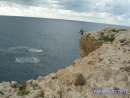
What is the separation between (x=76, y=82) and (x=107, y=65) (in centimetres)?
499

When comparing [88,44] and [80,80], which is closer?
[80,80]

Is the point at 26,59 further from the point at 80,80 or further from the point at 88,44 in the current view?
the point at 80,80

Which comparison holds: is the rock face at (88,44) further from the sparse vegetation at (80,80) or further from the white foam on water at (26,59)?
the white foam on water at (26,59)

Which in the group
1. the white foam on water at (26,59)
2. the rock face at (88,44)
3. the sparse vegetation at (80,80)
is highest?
the rock face at (88,44)

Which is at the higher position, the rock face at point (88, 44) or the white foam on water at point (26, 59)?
the rock face at point (88, 44)

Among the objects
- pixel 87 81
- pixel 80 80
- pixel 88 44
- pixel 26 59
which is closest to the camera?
pixel 87 81

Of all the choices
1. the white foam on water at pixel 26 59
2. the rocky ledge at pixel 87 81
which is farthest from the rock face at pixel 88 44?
the white foam on water at pixel 26 59

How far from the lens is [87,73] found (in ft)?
77.3

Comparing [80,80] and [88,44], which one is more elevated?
[88,44]

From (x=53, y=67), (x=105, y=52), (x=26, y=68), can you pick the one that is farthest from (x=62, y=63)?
(x=105, y=52)

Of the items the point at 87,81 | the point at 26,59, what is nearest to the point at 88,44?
the point at 87,81

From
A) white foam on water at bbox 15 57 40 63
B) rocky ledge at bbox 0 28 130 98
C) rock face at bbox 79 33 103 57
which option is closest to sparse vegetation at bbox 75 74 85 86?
rocky ledge at bbox 0 28 130 98

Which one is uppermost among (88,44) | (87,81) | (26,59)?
(88,44)

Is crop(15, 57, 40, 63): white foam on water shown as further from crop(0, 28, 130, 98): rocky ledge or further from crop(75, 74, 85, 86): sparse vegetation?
crop(75, 74, 85, 86): sparse vegetation
